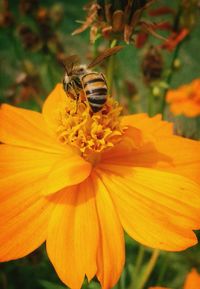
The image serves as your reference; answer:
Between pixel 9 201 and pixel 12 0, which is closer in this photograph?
pixel 9 201

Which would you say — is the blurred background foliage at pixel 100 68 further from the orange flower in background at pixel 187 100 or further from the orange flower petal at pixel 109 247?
the orange flower petal at pixel 109 247

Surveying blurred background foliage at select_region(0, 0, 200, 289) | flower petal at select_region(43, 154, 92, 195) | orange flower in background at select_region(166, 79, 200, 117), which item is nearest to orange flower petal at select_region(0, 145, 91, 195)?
flower petal at select_region(43, 154, 92, 195)

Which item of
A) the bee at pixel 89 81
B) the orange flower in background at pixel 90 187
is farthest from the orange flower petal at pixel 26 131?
the bee at pixel 89 81

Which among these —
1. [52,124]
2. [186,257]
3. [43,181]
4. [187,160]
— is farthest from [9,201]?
[186,257]

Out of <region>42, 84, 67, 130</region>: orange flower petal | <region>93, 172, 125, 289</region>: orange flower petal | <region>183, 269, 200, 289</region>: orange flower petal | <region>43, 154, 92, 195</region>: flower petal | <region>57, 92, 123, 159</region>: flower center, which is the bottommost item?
<region>183, 269, 200, 289</region>: orange flower petal

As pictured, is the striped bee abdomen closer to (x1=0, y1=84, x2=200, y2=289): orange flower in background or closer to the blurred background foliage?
(x1=0, y1=84, x2=200, y2=289): orange flower in background

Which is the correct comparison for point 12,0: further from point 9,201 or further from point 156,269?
point 9,201
